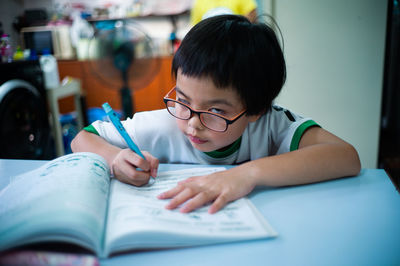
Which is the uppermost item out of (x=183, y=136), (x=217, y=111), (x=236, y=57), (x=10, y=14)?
(x=10, y=14)

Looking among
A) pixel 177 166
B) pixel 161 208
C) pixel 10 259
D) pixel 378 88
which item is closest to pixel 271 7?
pixel 378 88

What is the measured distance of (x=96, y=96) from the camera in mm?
3086

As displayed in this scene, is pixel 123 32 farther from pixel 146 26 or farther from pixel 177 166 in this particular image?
pixel 146 26

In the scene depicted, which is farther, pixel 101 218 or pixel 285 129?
pixel 285 129

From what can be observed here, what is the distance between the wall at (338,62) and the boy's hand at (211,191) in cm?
140

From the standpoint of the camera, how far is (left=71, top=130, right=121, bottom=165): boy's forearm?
0.71 meters

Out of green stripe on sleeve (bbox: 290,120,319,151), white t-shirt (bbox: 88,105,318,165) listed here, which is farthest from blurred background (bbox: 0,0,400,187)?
green stripe on sleeve (bbox: 290,120,319,151)

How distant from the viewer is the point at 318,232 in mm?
428

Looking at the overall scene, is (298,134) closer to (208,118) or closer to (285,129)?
(285,129)

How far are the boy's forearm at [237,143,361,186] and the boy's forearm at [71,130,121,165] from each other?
32 cm

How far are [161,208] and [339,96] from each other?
1.63 m

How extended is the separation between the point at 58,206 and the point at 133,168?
20cm

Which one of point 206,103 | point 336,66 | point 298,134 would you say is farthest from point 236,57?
point 336,66

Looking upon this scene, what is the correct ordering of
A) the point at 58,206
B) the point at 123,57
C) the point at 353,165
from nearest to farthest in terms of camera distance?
the point at 58,206, the point at 353,165, the point at 123,57
